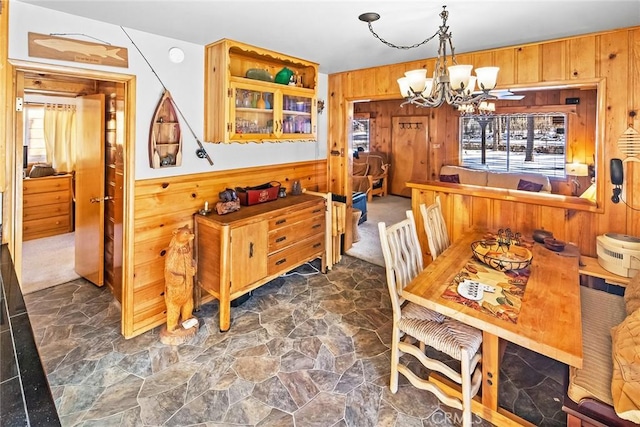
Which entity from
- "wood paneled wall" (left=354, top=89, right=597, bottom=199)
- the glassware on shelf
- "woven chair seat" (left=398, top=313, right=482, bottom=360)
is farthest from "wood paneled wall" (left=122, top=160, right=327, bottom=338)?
"wood paneled wall" (left=354, top=89, right=597, bottom=199)

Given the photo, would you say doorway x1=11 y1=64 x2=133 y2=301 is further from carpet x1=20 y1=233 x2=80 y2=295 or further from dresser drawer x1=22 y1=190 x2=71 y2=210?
dresser drawer x1=22 y1=190 x2=71 y2=210

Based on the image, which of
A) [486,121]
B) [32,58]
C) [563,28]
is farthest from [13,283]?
[486,121]

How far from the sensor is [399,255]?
7.35 feet

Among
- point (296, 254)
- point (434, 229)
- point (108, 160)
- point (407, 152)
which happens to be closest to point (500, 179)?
point (407, 152)

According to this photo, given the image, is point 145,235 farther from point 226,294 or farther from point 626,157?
point 626,157

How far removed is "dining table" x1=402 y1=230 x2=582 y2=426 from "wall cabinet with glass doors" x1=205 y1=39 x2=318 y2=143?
75.8 inches

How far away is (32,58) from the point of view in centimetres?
212

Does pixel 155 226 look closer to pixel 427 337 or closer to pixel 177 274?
pixel 177 274

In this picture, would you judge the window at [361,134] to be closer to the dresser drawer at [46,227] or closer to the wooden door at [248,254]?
the dresser drawer at [46,227]

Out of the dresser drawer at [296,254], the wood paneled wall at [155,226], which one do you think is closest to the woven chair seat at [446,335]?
the dresser drawer at [296,254]

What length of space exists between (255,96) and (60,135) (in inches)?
165

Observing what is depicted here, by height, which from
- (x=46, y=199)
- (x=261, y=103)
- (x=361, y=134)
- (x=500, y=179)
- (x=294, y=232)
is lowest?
(x=294, y=232)

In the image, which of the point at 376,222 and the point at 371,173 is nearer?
the point at 376,222

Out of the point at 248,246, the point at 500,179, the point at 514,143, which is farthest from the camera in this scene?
the point at 514,143
